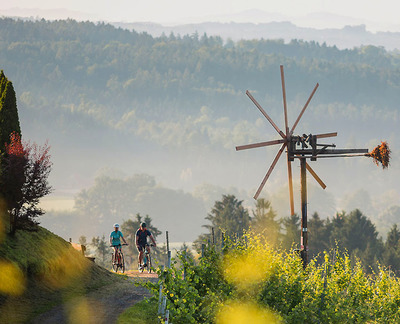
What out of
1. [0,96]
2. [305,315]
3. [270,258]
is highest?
[0,96]

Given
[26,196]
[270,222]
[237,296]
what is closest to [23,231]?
[26,196]

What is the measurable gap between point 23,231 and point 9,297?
14.7 ft

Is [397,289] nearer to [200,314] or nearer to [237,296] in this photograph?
[237,296]

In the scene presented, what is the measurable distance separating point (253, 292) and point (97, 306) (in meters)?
4.68

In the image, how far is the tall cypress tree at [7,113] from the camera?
26.2m

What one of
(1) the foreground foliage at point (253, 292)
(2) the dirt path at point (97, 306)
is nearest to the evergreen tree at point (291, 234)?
(1) the foreground foliage at point (253, 292)

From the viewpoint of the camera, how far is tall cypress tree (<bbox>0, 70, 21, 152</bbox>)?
26.2 metres

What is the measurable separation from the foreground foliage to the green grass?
43.4 inches

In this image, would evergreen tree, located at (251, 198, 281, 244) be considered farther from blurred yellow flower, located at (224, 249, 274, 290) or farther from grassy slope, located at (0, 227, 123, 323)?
blurred yellow flower, located at (224, 249, 274, 290)

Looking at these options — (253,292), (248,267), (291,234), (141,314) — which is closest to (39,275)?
(141,314)

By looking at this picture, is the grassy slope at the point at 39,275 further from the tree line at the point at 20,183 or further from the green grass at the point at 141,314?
the green grass at the point at 141,314

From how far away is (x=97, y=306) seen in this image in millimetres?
21844

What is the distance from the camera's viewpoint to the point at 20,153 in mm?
24281

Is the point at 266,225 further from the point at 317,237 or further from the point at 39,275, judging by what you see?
the point at 39,275
